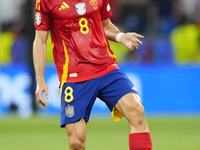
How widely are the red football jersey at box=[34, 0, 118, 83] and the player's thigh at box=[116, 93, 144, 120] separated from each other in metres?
0.39

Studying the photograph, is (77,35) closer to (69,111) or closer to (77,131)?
(69,111)

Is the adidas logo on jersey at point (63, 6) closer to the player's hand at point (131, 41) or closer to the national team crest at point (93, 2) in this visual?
the national team crest at point (93, 2)

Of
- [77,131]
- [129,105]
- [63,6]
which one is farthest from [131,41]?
[77,131]

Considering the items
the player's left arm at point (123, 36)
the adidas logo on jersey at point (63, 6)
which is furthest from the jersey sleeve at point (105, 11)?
the adidas logo on jersey at point (63, 6)

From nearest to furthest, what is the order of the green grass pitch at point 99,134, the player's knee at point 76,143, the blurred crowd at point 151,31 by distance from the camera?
1. the player's knee at point 76,143
2. the green grass pitch at point 99,134
3. the blurred crowd at point 151,31

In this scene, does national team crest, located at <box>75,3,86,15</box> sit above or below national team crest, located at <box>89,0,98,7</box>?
below

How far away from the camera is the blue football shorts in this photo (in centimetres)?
479

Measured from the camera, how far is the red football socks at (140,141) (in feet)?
14.7

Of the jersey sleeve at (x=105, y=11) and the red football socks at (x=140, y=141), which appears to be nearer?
the red football socks at (x=140, y=141)

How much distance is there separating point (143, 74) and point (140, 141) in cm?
803

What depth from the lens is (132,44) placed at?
4781 millimetres

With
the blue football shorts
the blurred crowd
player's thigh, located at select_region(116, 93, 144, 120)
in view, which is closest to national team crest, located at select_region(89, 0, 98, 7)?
the blue football shorts

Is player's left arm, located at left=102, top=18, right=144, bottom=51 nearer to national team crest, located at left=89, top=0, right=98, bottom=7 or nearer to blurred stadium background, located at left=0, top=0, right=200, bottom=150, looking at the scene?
national team crest, located at left=89, top=0, right=98, bottom=7

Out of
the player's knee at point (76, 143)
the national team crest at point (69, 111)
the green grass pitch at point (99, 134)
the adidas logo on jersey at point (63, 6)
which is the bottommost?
the green grass pitch at point (99, 134)
